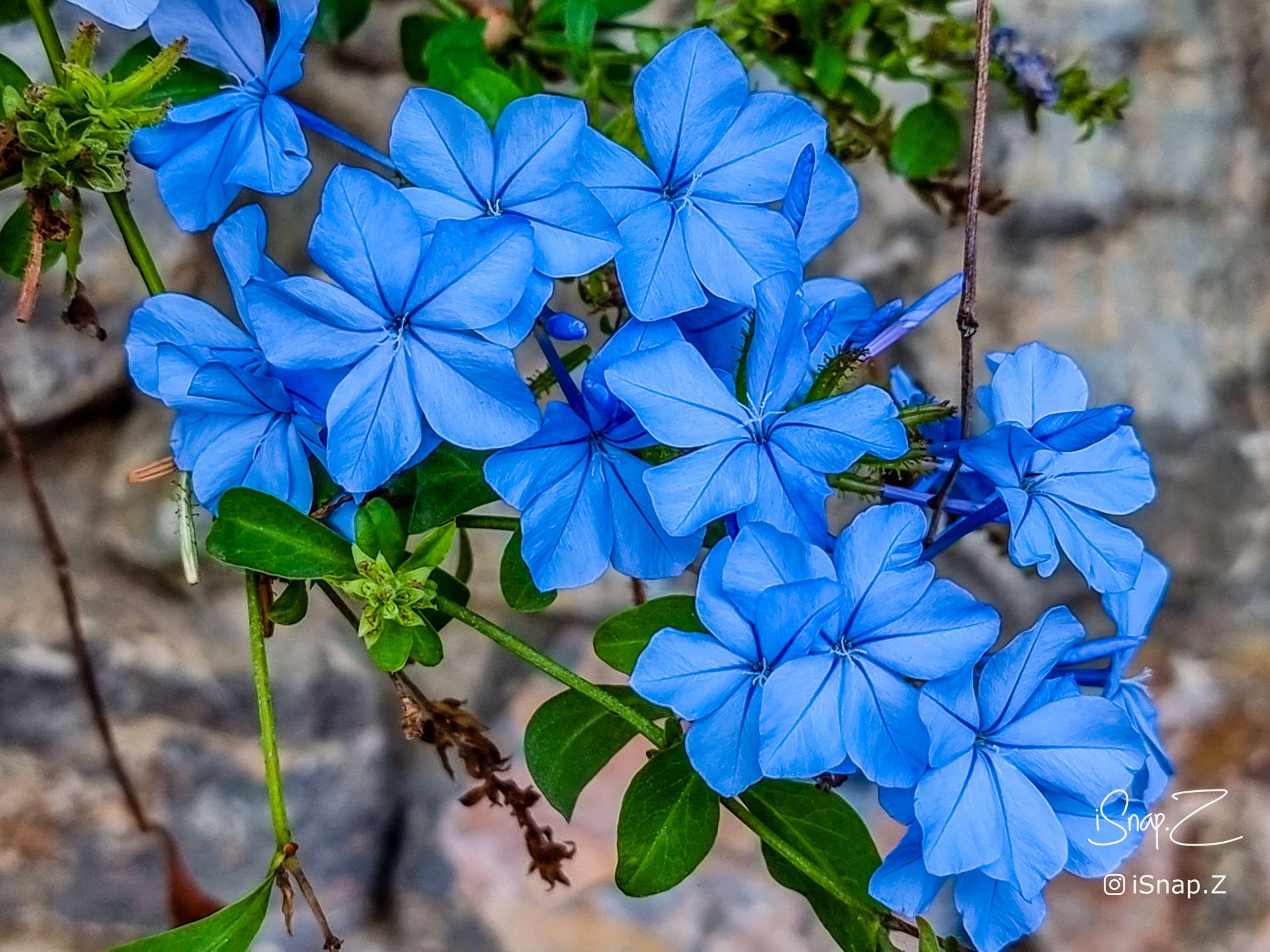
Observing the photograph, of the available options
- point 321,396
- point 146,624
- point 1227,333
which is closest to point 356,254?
point 321,396

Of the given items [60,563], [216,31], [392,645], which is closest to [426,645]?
[392,645]

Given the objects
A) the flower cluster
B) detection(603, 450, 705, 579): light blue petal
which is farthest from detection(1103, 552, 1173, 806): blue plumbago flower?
detection(603, 450, 705, 579): light blue petal

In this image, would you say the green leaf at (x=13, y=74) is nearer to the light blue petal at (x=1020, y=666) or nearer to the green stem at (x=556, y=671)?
the green stem at (x=556, y=671)

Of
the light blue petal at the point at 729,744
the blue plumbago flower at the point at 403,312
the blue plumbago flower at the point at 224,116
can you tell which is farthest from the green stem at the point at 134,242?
the light blue petal at the point at 729,744

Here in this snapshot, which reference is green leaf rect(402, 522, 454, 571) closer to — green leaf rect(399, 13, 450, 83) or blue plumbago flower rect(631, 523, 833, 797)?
blue plumbago flower rect(631, 523, 833, 797)

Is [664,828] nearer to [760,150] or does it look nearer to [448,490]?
[448,490]

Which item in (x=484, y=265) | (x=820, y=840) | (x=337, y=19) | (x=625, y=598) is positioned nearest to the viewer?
(x=484, y=265)
